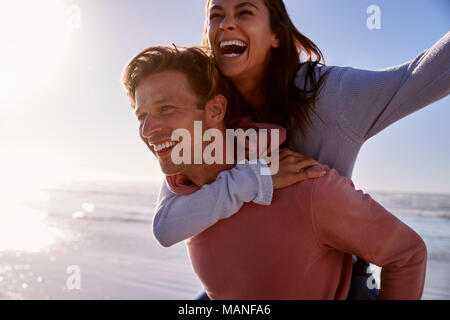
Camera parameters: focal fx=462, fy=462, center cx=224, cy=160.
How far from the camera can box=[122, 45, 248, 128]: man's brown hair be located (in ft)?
7.71

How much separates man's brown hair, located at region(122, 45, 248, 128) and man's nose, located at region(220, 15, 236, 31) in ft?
0.66

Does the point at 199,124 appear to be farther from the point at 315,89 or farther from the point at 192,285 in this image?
the point at 192,285

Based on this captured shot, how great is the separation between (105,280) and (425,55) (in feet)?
18.9

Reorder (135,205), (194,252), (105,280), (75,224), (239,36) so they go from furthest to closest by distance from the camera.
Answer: (135,205) → (75,224) → (105,280) → (239,36) → (194,252)

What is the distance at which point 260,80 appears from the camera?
279 centimetres

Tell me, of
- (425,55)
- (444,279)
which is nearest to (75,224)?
(444,279)

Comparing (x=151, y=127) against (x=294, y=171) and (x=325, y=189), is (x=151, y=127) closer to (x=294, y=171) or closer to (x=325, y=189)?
(x=294, y=171)

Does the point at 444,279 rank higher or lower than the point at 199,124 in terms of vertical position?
lower

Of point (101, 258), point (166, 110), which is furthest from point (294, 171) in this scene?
point (101, 258)

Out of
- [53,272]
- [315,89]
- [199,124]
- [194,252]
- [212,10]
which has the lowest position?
[53,272]

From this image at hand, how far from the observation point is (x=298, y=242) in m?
2.02

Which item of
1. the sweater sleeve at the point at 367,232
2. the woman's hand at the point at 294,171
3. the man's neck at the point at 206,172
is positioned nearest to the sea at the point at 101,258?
the man's neck at the point at 206,172

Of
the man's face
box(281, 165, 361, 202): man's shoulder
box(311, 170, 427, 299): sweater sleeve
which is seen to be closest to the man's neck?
the man's face

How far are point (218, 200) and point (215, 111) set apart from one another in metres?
0.57
